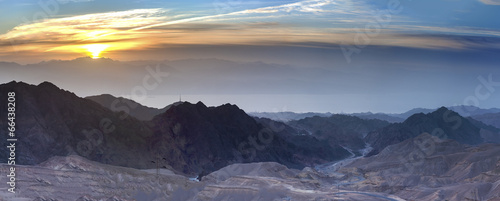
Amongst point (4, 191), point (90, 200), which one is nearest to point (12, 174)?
point (4, 191)

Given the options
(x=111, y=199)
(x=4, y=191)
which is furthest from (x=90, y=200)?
(x=4, y=191)

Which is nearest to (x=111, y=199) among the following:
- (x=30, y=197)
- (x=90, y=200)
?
(x=90, y=200)

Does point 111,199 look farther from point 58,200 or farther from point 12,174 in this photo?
point 12,174

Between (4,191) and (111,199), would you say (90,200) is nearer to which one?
(111,199)

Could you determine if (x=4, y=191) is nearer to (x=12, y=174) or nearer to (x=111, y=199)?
(x=12, y=174)

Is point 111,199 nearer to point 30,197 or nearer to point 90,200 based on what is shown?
point 90,200

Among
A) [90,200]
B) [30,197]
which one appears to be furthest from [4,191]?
[90,200]
